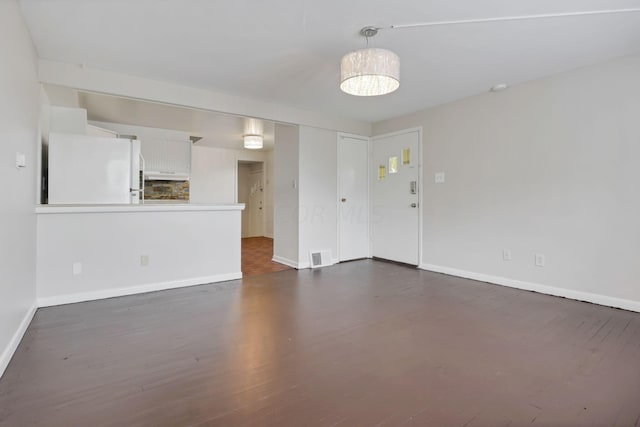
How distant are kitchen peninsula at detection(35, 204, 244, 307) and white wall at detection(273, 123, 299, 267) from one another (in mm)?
1008

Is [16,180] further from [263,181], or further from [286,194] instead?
[263,181]

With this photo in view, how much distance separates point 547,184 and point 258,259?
413 cm

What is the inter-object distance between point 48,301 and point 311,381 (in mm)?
2736

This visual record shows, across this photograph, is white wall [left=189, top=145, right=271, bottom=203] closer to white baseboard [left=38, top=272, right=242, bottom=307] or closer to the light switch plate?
white baseboard [left=38, top=272, right=242, bottom=307]

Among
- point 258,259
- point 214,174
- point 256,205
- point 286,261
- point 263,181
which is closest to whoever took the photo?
point 286,261

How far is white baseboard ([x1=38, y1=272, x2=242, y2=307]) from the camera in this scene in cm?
293

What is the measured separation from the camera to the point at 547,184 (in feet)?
10.9

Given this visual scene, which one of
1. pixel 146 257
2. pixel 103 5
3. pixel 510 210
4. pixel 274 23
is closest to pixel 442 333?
pixel 510 210

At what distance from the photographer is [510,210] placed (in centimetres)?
363

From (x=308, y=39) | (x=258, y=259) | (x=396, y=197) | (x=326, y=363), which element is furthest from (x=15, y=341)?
(x=396, y=197)

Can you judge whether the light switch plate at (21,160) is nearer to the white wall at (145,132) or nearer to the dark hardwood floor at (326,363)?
the dark hardwood floor at (326,363)

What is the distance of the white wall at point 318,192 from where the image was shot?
4.66m

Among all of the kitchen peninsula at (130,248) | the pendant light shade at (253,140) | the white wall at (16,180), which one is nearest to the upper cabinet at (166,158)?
the pendant light shade at (253,140)

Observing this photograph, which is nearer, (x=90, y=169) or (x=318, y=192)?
(x=90, y=169)
